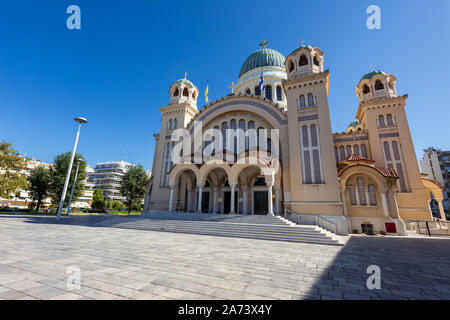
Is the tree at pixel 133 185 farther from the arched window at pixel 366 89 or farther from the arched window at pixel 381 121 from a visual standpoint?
the arched window at pixel 366 89

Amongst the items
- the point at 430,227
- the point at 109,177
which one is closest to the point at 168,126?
the point at 430,227

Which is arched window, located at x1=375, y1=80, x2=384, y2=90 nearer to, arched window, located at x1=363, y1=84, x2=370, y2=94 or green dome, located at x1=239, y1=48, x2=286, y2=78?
arched window, located at x1=363, y1=84, x2=370, y2=94

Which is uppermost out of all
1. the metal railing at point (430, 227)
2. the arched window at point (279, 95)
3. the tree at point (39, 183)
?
the arched window at point (279, 95)

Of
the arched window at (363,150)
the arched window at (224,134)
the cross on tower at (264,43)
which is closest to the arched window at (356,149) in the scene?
the arched window at (363,150)

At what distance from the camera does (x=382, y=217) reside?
594 inches

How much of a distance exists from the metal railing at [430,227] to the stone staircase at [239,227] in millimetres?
10719

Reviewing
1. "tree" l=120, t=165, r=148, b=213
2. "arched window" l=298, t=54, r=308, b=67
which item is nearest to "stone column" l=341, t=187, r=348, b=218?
"arched window" l=298, t=54, r=308, b=67

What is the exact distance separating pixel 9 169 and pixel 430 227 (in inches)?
1628

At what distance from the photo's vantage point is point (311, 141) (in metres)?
16.9

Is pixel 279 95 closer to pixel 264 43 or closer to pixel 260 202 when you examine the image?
pixel 264 43

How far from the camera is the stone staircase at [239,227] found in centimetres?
1059

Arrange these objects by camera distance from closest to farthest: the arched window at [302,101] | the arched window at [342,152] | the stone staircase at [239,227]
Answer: the stone staircase at [239,227] < the arched window at [302,101] < the arched window at [342,152]

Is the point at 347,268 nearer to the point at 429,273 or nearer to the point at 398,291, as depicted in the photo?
the point at 398,291
